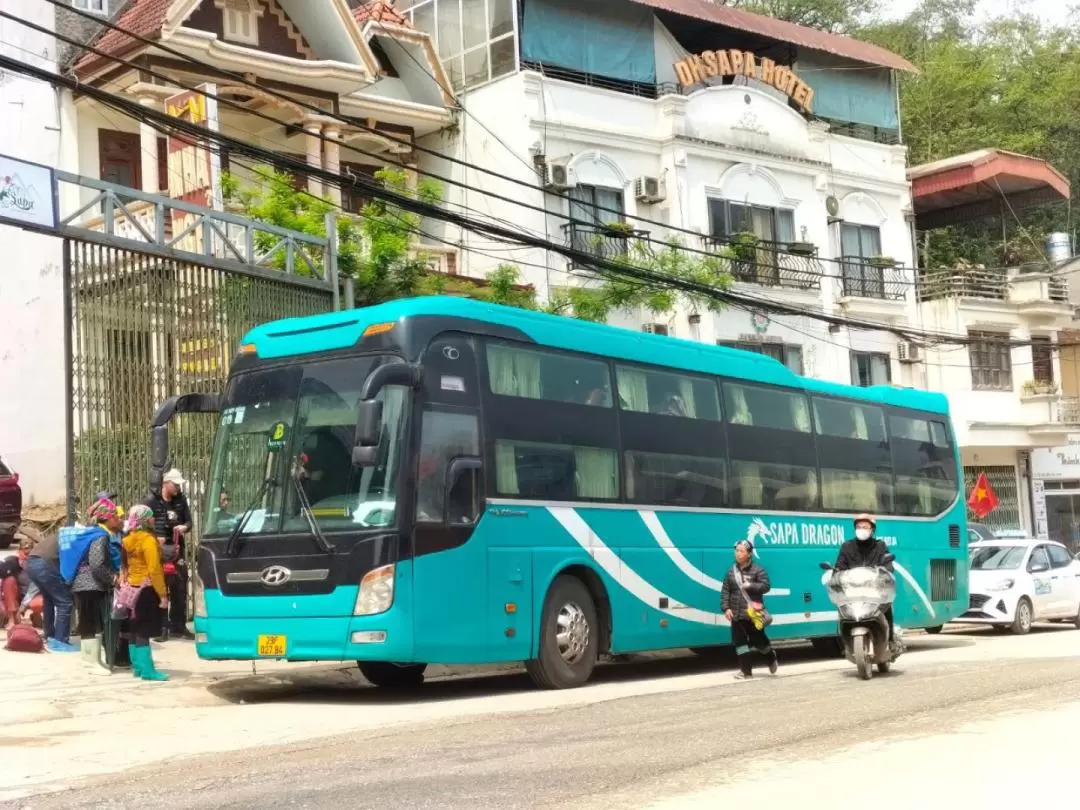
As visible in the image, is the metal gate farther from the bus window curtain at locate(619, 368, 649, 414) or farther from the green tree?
the bus window curtain at locate(619, 368, 649, 414)

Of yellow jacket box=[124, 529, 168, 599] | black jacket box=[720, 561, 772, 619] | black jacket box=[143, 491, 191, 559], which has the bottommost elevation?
black jacket box=[720, 561, 772, 619]

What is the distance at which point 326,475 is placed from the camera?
517 inches

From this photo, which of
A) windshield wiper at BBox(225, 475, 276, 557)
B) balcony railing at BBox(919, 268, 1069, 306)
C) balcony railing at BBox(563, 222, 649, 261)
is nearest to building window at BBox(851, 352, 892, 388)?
balcony railing at BBox(919, 268, 1069, 306)

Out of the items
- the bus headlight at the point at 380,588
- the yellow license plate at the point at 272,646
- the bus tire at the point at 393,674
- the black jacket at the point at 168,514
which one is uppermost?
the black jacket at the point at 168,514

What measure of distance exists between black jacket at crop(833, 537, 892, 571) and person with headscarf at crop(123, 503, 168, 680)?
7.18 m

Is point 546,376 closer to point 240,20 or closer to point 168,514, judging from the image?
point 168,514

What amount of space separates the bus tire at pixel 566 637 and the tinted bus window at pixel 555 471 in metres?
0.91

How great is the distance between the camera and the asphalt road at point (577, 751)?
8.00m

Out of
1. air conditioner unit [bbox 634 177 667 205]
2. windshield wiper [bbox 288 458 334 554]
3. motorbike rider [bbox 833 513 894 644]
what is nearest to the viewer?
windshield wiper [bbox 288 458 334 554]

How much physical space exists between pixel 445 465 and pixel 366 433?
4.59ft

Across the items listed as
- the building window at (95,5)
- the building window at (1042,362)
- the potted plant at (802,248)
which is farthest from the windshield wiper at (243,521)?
the building window at (1042,362)

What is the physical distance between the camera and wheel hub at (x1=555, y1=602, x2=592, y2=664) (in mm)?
14578

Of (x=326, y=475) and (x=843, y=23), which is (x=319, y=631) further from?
(x=843, y=23)

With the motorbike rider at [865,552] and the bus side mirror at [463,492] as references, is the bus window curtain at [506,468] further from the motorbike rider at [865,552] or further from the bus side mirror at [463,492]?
the motorbike rider at [865,552]
